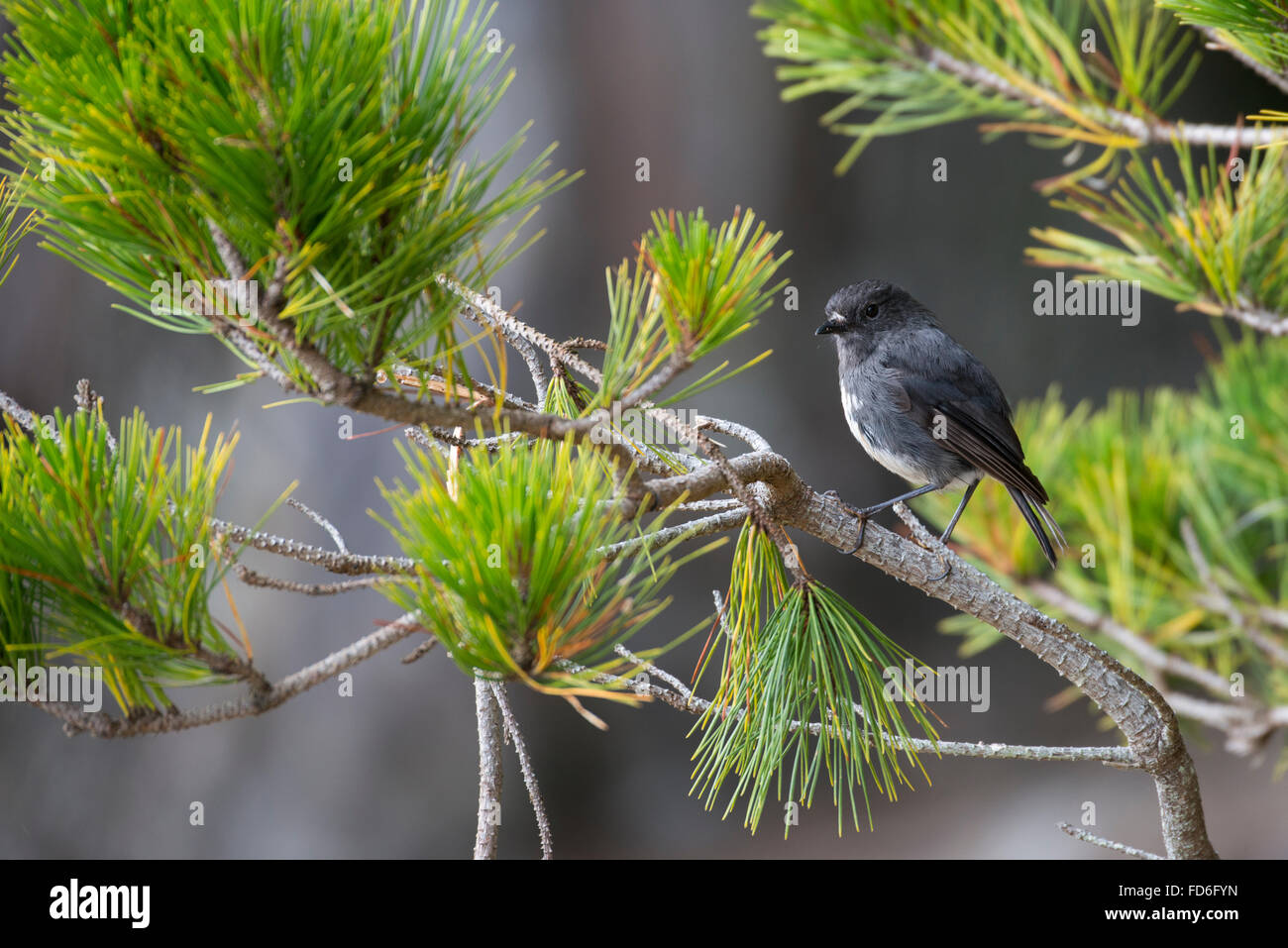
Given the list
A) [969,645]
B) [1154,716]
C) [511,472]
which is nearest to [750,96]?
[969,645]

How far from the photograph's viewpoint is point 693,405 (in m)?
2.25

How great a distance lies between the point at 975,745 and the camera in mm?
811

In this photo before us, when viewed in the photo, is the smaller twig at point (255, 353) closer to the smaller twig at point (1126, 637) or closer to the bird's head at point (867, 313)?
the bird's head at point (867, 313)

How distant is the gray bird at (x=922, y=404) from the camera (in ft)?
3.70

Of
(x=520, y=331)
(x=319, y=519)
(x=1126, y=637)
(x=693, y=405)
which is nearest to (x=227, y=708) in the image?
(x=319, y=519)

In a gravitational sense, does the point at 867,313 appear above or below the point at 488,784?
above

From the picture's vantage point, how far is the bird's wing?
3.65 ft

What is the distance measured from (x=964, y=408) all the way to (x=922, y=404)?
5cm

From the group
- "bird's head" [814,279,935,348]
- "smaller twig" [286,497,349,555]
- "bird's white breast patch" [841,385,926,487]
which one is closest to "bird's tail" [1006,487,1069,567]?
"bird's white breast patch" [841,385,926,487]

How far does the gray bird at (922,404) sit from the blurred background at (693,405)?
33.6 inches

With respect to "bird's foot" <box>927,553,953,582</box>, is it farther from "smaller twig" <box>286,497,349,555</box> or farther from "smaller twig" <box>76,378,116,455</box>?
"smaller twig" <box>76,378,116,455</box>

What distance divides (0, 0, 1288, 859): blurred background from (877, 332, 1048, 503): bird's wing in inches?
35.3

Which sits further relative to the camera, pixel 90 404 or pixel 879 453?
pixel 879 453

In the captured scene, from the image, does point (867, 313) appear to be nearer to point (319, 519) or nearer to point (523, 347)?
point (523, 347)
